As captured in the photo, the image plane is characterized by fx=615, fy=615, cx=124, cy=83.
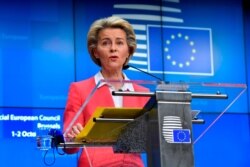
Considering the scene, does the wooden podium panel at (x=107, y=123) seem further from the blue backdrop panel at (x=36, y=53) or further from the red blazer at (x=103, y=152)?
the blue backdrop panel at (x=36, y=53)

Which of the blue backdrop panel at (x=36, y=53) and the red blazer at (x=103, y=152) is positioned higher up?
the blue backdrop panel at (x=36, y=53)

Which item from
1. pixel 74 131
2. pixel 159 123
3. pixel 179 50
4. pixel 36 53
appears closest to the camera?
pixel 159 123

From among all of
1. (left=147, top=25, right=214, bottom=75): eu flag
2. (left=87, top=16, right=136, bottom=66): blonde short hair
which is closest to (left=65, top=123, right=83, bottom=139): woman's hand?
(left=87, top=16, right=136, bottom=66): blonde short hair

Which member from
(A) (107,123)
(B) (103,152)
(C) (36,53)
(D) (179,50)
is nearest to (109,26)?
(B) (103,152)

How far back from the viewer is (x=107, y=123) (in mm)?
2023

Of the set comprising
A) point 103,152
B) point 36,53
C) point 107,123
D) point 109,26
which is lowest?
point 103,152

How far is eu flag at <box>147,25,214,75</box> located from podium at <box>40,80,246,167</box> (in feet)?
21.4

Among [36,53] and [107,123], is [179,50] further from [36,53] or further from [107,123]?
[107,123]

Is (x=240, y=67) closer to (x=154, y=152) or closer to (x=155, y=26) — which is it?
(x=155, y=26)

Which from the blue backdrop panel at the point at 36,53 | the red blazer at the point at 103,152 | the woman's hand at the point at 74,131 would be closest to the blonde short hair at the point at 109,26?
the red blazer at the point at 103,152

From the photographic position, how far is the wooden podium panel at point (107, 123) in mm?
1996

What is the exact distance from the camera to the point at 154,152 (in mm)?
1853

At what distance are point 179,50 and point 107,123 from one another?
6.87 meters

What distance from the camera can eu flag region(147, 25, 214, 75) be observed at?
28.6 ft
